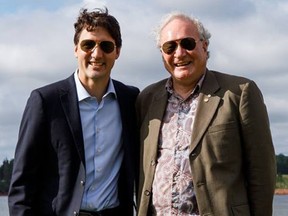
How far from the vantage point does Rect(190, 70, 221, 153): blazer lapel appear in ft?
19.7

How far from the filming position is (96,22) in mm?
6188

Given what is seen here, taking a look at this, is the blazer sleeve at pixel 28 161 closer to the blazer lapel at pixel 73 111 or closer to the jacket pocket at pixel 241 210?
the blazer lapel at pixel 73 111

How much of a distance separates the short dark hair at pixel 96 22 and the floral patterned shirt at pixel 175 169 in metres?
0.83

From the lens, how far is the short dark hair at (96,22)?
6.19 meters

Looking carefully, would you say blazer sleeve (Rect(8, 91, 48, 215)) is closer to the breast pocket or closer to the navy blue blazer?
the navy blue blazer

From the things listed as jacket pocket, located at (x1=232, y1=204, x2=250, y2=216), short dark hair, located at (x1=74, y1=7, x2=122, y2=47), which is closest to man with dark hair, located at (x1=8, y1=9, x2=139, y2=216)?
short dark hair, located at (x1=74, y1=7, x2=122, y2=47)

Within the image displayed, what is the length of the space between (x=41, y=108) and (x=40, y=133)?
0.65 feet

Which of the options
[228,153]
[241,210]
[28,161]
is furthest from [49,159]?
[241,210]

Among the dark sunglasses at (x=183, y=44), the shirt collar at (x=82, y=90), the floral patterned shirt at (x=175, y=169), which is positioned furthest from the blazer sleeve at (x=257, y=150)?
the shirt collar at (x=82, y=90)

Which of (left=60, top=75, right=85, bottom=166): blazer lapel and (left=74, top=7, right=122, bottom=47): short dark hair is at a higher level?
(left=74, top=7, right=122, bottom=47): short dark hair

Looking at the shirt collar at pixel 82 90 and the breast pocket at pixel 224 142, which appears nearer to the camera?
the breast pocket at pixel 224 142

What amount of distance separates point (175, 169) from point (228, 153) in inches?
16.9

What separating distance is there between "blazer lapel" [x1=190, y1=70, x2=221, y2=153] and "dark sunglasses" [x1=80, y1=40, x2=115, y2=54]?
2.70ft

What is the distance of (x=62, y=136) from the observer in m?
6.09
